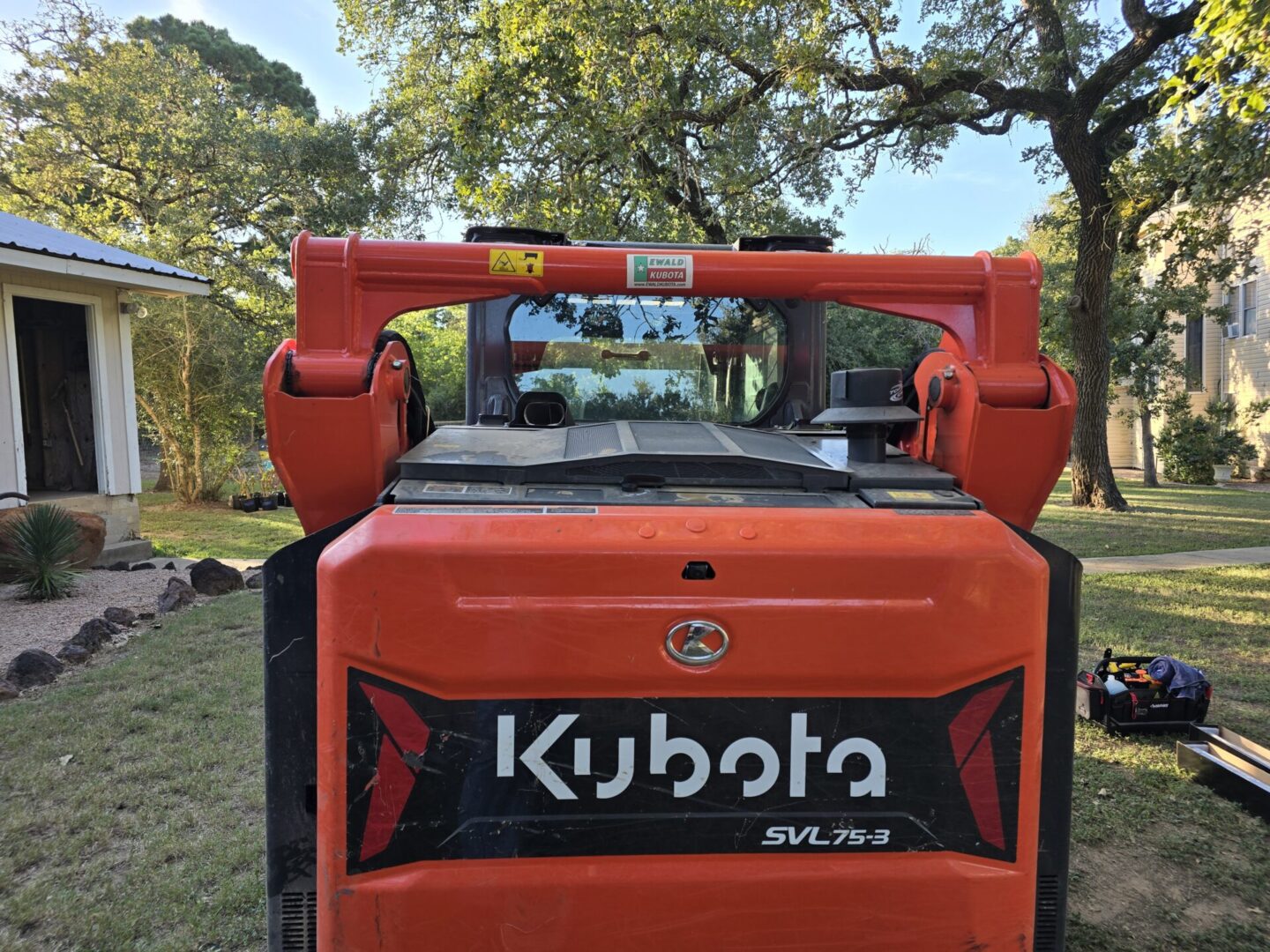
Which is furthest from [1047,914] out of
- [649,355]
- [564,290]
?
[649,355]

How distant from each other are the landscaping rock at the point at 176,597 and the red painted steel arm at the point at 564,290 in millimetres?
6354

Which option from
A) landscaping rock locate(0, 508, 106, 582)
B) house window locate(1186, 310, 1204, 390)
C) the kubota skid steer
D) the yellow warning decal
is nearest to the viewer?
the kubota skid steer

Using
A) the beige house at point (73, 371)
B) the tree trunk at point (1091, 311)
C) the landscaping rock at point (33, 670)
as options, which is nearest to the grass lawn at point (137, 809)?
the landscaping rock at point (33, 670)

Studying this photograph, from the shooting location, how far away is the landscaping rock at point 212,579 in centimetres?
799

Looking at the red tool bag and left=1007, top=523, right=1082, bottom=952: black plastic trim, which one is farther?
the red tool bag

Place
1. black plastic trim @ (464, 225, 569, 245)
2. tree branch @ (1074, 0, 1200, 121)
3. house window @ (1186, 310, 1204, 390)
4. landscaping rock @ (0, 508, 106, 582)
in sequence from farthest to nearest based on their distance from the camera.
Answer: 1. house window @ (1186, 310, 1204, 390)
2. tree branch @ (1074, 0, 1200, 121)
3. landscaping rock @ (0, 508, 106, 582)
4. black plastic trim @ (464, 225, 569, 245)

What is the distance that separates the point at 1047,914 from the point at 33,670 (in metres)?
6.16

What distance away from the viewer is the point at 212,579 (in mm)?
8023

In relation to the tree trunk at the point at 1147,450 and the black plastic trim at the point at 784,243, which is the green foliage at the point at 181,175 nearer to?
the black plastic trim at the point at 784,243

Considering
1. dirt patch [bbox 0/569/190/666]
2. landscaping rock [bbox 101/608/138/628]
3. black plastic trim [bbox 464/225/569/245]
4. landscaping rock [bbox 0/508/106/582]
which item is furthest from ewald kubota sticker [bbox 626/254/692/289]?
landscaping rock [bbox 0/508/106/582]

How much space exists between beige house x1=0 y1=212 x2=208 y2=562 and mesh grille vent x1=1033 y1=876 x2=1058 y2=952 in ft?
33.7

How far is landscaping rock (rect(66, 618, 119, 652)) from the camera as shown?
612cm

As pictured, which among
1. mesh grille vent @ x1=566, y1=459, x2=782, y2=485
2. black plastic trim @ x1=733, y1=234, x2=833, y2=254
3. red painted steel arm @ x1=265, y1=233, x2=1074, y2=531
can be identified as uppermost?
black plastic trim @ x1=733, y1=234, x2=833, y2=254

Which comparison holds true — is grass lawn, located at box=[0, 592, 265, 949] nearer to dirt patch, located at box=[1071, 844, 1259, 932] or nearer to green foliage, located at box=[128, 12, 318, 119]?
dirt patch, located at box=[1071, 844, 1259, 932]
